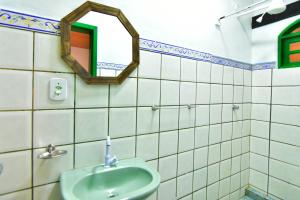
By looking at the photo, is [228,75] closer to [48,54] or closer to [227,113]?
A: [227,113]

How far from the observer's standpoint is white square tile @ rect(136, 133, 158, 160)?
1159 mm

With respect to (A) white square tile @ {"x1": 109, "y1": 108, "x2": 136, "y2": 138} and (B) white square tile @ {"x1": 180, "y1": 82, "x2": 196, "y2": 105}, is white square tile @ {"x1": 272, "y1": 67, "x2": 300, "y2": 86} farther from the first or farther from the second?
(A) white square tile @ {"x1": 109, "y1": 108, "x2": 136, "y2": 138}

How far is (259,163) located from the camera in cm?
184

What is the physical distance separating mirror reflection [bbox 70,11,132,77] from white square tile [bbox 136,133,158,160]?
0.46 meters

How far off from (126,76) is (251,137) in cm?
158

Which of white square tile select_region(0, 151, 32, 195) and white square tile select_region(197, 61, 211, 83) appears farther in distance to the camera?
white square tile select_region(197, 61, 211, 83)

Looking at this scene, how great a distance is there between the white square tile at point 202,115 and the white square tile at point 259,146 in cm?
75

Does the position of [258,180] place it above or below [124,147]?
below

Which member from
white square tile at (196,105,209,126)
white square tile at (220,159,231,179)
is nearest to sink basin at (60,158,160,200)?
white square tile at (196,105,209,126)

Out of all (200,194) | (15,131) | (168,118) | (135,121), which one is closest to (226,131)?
(200,194)

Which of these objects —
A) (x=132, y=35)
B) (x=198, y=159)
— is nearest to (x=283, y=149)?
(x=198, y=159)

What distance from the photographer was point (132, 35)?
109cm

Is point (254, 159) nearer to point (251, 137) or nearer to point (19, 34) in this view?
point (251, 137)

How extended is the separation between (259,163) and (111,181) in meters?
1.61
